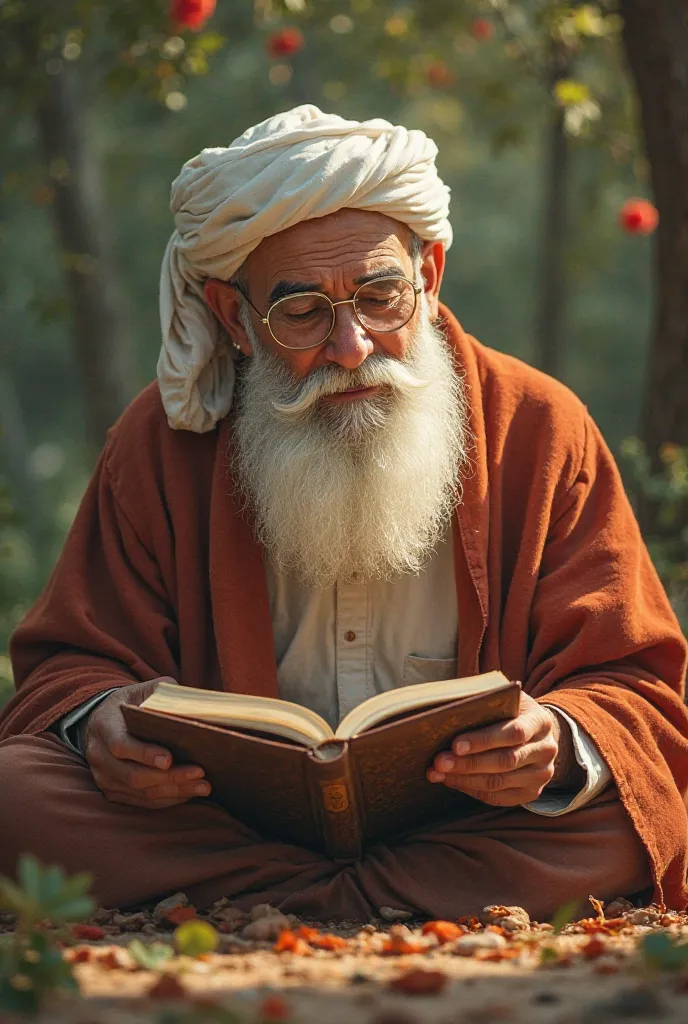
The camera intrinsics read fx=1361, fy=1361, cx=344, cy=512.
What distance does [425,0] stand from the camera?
27.5ft

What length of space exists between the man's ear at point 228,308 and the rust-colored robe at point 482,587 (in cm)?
26

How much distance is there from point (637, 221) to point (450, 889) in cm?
401

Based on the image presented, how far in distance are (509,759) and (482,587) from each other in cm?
72

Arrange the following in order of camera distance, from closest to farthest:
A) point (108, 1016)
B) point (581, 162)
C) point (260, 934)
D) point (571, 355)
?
point (108, 1016)
point (260, 934)
point (581, 162)
point (571, 355)

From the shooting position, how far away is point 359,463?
3980 mm

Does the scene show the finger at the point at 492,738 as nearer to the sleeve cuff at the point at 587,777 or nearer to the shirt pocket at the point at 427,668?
the sleeve cuff at the point at 587,777

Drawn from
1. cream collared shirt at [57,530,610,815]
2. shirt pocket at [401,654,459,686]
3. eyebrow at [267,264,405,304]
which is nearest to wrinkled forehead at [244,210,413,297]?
eyebrow at [267,264,405,304]

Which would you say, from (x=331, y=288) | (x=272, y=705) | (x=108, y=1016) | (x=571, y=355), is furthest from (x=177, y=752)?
(x=571, y=355)

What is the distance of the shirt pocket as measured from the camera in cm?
401

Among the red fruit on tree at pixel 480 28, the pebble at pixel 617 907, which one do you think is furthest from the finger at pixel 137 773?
the red fruit on tree at pixel 480 28

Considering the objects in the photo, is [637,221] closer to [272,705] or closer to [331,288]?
[331,288]

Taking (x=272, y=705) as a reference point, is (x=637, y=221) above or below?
above

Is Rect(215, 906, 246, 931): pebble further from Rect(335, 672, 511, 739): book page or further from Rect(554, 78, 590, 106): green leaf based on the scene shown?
Rect(554, 78, 590, 106): green leaf

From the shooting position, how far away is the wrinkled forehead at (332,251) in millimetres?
3891
